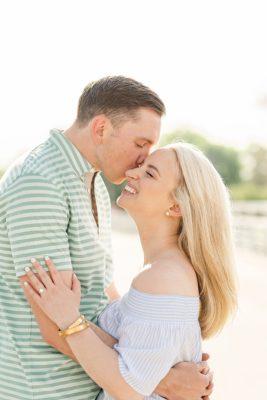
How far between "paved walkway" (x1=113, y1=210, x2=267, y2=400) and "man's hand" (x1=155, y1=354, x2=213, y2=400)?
0.54m

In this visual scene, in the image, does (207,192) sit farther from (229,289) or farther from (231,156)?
(231,156)

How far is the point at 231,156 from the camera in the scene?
187 feet

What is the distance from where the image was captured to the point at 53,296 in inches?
95.2

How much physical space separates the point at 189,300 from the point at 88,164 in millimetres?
613

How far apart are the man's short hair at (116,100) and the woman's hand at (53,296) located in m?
0.68

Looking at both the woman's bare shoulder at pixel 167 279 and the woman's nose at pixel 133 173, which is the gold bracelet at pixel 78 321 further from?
the woman's nose at pixel 133 173

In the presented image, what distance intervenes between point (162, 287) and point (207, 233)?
277 millimetres

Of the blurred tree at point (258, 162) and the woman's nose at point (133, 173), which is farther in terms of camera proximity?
the blurred tree at point (258, 162)

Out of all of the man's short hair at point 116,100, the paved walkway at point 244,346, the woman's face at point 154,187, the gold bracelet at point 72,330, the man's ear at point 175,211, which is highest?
the man's short hair at point 116,100

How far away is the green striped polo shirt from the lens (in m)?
2.43

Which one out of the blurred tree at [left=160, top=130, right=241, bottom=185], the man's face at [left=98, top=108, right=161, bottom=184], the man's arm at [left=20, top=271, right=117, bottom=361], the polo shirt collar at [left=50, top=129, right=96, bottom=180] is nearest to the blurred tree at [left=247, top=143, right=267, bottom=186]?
the blurred tree at [left=160, top=130, right=241, bottom=185]

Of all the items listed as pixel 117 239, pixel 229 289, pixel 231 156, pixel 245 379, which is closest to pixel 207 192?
pixel 229 289

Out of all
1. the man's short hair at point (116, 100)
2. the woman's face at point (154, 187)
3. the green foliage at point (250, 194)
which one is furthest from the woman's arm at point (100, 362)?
the green foliage at point (250, 194)

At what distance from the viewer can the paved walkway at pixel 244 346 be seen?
5.71 m
